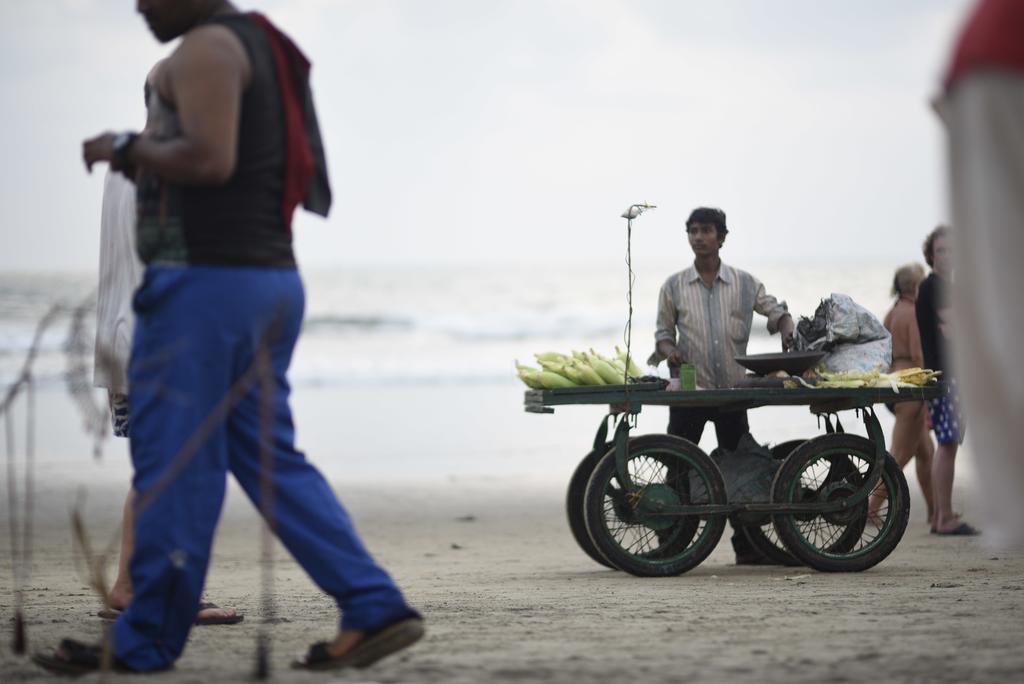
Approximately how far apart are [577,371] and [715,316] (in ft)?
3.73

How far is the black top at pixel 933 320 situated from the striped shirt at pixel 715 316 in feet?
5.24

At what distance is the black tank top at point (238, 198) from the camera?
429 cm

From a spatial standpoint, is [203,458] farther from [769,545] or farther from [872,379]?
[769,545]

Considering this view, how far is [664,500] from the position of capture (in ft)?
25.6

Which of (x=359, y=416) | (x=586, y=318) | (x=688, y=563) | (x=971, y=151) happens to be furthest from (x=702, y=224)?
(x=586, y=318)

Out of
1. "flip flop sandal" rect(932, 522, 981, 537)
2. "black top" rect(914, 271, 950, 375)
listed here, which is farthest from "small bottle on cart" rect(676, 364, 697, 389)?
"flip flop sandal" rect(932, 522, 981, 537)

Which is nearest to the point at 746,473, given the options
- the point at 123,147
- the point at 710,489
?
the point at 710,489

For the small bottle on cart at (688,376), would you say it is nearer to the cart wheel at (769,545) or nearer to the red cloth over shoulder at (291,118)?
the cart wheel at (769,545)

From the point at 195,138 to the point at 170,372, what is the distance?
0.67m

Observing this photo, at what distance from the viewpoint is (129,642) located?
14.1 feet

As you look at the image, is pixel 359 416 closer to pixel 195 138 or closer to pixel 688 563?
pixel 688 563

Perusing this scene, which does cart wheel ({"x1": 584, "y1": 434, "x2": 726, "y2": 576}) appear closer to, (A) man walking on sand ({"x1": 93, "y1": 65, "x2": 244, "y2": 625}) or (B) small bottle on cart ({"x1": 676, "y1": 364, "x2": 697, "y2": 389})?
(B) small bottle on cart ({"x1": 676, "y1": 364, "x2": 697, "y2": 389})

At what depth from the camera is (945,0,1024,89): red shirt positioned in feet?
10.6

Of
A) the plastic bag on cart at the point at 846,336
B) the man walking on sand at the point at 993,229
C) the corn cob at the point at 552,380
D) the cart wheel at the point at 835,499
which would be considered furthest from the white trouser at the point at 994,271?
the plastic bag on cart at the point at 846,336
